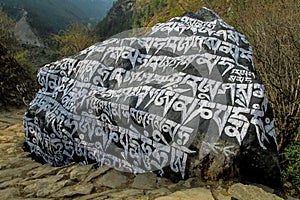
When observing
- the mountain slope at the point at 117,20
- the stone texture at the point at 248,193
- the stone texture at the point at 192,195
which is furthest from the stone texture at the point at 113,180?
the mountain slope at the point at 117,20

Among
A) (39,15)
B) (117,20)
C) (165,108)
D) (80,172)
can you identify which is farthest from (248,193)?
(39,15)

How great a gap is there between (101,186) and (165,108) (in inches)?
31.2

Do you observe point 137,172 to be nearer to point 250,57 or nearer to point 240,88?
point 240,88

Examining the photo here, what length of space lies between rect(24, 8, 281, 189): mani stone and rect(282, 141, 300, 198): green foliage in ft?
3.36

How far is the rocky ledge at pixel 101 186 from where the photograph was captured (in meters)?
2.26

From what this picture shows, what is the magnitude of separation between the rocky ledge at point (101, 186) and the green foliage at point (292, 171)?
44.6 inches

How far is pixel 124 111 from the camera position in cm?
285

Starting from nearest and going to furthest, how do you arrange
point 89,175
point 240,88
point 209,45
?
point 240,88
point 89,175
point 209,45

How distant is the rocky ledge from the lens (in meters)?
2.26

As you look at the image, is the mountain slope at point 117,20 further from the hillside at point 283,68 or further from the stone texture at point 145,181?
the stone texture at point 145,181

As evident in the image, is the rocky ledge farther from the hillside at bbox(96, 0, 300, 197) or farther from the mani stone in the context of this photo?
the hillside at bbox(96, 0, 300, 197)

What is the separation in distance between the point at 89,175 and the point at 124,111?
24.1 inches

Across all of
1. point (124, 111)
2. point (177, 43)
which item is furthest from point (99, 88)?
point (177, 43)

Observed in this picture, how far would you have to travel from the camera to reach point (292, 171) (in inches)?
130
